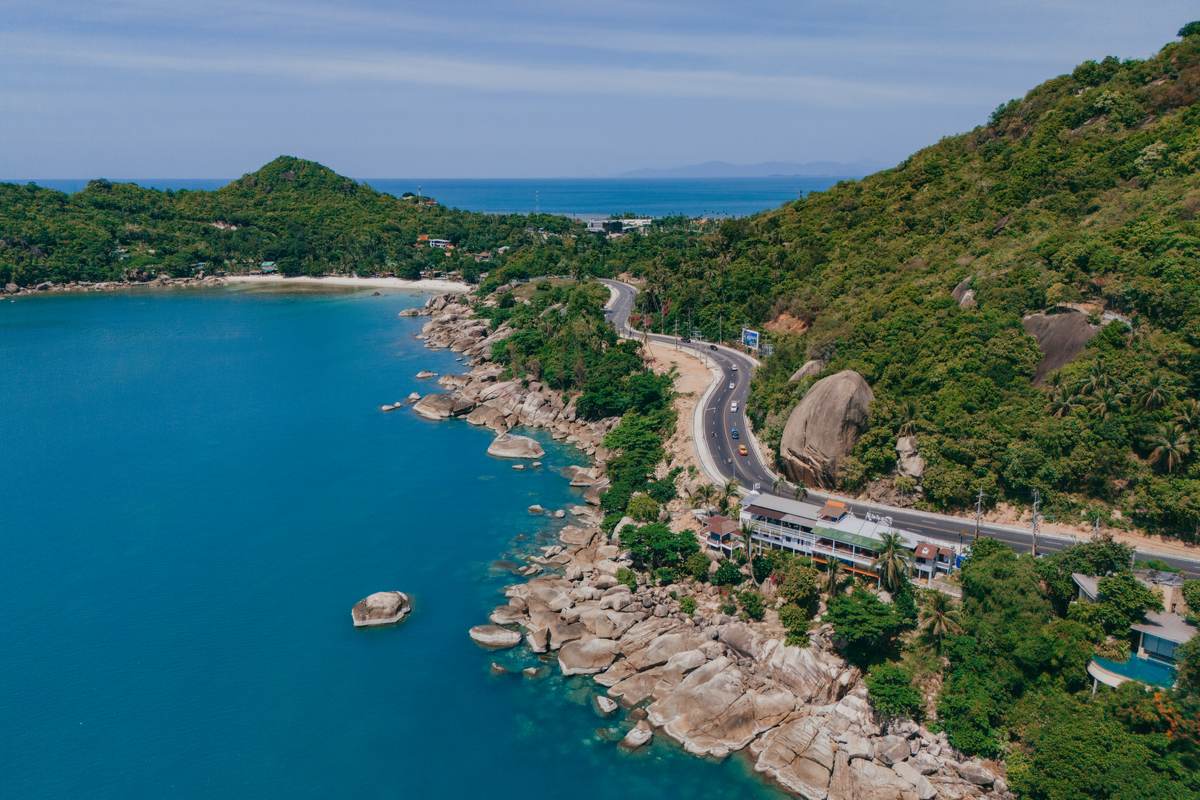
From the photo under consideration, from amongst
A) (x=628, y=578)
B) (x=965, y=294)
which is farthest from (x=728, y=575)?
(x=965, y=294)

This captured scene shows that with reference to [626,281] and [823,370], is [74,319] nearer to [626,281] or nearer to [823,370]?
[626,281]

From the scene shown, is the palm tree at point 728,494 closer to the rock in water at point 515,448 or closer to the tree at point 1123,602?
the tree at point 1123,602

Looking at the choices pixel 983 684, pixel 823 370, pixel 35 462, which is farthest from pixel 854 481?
pixel 35 462

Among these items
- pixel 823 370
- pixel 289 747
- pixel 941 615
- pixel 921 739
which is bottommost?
pixel 289 747

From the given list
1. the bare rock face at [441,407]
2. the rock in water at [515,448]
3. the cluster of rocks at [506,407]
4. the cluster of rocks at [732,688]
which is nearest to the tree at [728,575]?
the cluster of rocks at [732,688]

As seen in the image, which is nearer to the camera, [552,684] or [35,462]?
[552,684]

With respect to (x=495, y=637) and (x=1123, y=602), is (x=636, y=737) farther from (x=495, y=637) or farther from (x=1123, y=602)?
(x=1123, y=602)
